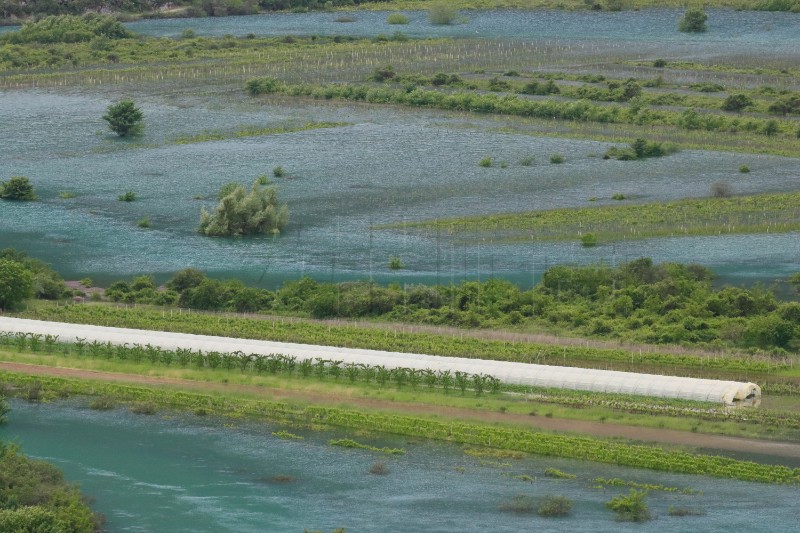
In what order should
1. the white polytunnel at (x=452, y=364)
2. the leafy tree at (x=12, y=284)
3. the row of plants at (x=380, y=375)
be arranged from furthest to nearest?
the leafy tree at (x=12, y=284) → the white polytunnel at (x=452, y=364) → the row of plants at (x=380, y=375)

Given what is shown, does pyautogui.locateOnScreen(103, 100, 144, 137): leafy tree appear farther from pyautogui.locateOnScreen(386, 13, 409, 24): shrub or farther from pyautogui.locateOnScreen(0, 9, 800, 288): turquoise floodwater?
pyautogui.locateOnScreen(386, 13, 409, 24): shrub

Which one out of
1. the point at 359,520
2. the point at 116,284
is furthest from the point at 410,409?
the point at 116,284

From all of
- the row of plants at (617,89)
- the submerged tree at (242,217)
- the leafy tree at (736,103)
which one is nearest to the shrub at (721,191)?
the row of plants at (617,89)

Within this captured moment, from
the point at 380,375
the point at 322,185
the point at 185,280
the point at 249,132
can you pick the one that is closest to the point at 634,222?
the point at 322,185

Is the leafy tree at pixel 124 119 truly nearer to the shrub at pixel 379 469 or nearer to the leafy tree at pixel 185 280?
the leafy tree at pixel 185 280

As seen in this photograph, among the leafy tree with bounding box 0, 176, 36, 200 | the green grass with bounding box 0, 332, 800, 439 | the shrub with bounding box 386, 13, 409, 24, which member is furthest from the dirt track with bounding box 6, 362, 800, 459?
the shrub with bounding box 386, 13, 409, 24
